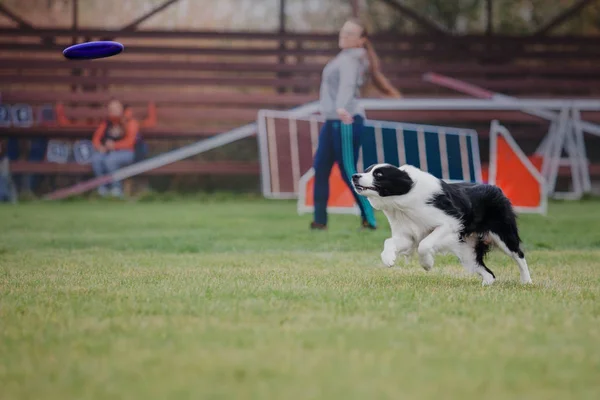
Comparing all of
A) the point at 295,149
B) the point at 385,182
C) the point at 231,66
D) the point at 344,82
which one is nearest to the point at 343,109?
the point at 344,82

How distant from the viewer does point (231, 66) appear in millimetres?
16750

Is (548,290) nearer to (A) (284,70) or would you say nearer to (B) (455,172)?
(B) (455,172)

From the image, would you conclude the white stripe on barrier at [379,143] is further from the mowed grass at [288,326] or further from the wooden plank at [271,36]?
the wooden plank at [271,36]

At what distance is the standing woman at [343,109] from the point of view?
797 centimetres

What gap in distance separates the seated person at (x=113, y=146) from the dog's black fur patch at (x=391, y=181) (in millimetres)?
10846

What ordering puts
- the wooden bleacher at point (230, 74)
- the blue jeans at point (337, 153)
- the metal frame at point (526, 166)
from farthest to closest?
the wooden bleacher at point (230, 74) → the metal frame at point (526, 166) → the blue jeans at point (337, 153)

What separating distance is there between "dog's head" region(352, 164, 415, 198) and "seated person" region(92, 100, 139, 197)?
10801 millimetres

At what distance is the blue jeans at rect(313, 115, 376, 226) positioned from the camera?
810cm

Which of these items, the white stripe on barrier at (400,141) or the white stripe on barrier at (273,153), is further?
the white stripe on barrier at (273,153)

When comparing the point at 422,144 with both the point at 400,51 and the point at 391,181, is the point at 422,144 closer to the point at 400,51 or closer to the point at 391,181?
the point at 400,51

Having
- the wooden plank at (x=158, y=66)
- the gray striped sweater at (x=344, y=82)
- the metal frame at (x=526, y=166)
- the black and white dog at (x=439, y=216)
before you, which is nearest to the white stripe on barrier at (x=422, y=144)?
the metal frame at (x=526, y=166)

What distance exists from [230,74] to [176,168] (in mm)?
2089

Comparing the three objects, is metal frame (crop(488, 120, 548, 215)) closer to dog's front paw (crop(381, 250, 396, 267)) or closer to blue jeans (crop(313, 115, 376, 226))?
blue jeans (crop(313, 115, 376, 226))

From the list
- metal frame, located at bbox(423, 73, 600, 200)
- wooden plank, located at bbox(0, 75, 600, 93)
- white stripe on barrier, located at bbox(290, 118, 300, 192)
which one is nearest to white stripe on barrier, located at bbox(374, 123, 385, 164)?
white stripe on barrier, located at bbox(290, 118, 300, 192)
